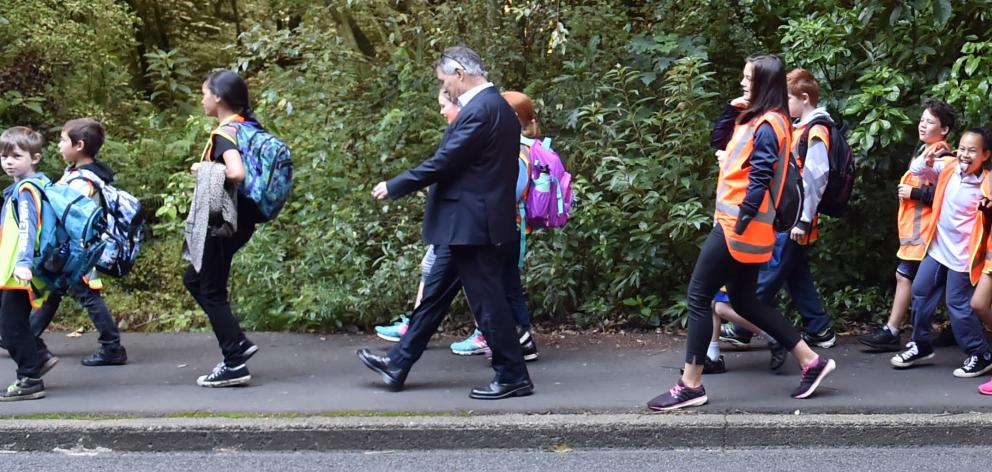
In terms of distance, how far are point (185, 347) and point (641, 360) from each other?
3086 millimetres

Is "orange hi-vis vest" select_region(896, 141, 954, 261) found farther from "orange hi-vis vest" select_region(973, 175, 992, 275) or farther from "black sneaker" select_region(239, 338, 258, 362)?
"black sneaker" select_region(239, 338, 258, 362)

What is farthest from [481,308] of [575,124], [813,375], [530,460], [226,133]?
[575,124]

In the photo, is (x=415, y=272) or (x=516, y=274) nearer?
(x=516, y=274)

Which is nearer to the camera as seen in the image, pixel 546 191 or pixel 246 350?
pixel 246 350

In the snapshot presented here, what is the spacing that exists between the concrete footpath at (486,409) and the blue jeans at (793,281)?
0.26 meters

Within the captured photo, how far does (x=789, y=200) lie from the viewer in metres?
5.31

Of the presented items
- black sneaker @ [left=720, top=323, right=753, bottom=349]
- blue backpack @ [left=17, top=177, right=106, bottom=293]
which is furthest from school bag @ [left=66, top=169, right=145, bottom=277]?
black sneaker @ [left=720, top=323, right=753, bottom=349]

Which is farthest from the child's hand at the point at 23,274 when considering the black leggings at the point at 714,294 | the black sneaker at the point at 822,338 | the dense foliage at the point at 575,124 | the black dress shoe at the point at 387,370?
the black sneaker at the point at 822,338

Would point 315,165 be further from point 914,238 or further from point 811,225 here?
point 914,238

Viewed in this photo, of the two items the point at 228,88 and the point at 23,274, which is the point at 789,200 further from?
the point at 23,274

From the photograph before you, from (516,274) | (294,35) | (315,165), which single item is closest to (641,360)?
(516,274)

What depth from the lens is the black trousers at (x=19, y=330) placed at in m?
5.71

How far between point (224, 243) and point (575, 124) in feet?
9.79

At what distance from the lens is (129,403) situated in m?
5.67
